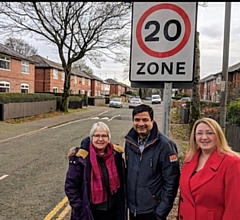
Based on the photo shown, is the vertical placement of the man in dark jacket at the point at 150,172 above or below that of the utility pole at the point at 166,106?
below

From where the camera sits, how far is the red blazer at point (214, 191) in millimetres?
2014

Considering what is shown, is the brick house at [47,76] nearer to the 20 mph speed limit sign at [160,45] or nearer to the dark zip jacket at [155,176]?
the 20 mph speed limit sign at [160,45]

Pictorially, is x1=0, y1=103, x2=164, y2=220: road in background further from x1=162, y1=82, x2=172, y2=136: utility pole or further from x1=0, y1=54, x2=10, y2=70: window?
x1=0, y1=54, x2=10, y2=70: window

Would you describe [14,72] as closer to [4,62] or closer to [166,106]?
[4,62]

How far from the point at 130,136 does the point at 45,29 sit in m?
24.2

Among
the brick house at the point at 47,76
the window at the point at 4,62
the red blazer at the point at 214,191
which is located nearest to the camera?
the red blazer at the point at 214,191

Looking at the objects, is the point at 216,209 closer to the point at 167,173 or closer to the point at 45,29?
the point at 167,173

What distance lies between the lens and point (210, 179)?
6.89 feet

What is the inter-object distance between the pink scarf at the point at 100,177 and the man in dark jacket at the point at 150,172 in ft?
0.56

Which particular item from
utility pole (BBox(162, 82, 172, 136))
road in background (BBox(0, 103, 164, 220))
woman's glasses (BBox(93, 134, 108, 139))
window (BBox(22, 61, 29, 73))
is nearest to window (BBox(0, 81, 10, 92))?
window (BBox(22, 61, 29, 73))

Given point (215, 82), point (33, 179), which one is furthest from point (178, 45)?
point (215, 82)

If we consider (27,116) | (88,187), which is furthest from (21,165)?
(27,116)

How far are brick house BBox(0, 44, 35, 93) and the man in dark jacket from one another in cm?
2667

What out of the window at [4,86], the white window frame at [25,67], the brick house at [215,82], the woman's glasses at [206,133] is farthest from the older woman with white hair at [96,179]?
the white window frame at [25,67]
